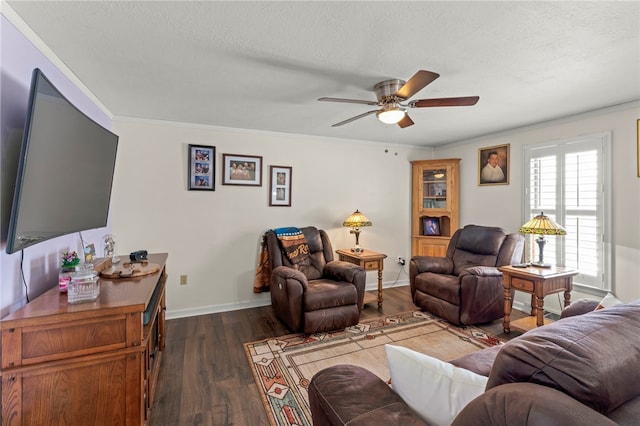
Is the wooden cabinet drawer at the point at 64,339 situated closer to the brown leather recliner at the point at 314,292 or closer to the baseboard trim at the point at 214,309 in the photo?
the brown leather recliner at the point at 314,292

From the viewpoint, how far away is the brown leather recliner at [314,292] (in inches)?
113

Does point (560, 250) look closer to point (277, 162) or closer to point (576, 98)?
point (576, 98)

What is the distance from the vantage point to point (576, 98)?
2.71 m

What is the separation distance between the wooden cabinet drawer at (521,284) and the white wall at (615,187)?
3.01 feet

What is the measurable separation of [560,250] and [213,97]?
4173 mm

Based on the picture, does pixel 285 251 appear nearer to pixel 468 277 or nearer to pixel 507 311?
pixel 468 277

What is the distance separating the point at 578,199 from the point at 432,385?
3430 mm

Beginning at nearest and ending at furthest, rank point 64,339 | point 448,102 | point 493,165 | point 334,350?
point 64,339 < point 448,102 < point 334,350 < point 493,165

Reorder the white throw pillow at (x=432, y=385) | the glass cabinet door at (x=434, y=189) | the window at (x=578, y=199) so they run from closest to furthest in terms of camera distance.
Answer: the white throw pillow at (x=432, y=385), the window at (x=578, y=199), the glass cabinet door at (x=434, y=189)

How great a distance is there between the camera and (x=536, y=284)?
9.00ft

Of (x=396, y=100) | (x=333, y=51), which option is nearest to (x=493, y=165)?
(x=396, y=100)

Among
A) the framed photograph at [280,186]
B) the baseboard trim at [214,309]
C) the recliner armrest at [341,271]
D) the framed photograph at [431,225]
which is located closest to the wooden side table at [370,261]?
the recliner armrest at [341,271]

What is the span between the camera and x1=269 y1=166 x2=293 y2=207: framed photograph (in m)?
3.89

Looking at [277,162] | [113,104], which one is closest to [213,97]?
[113,104]
